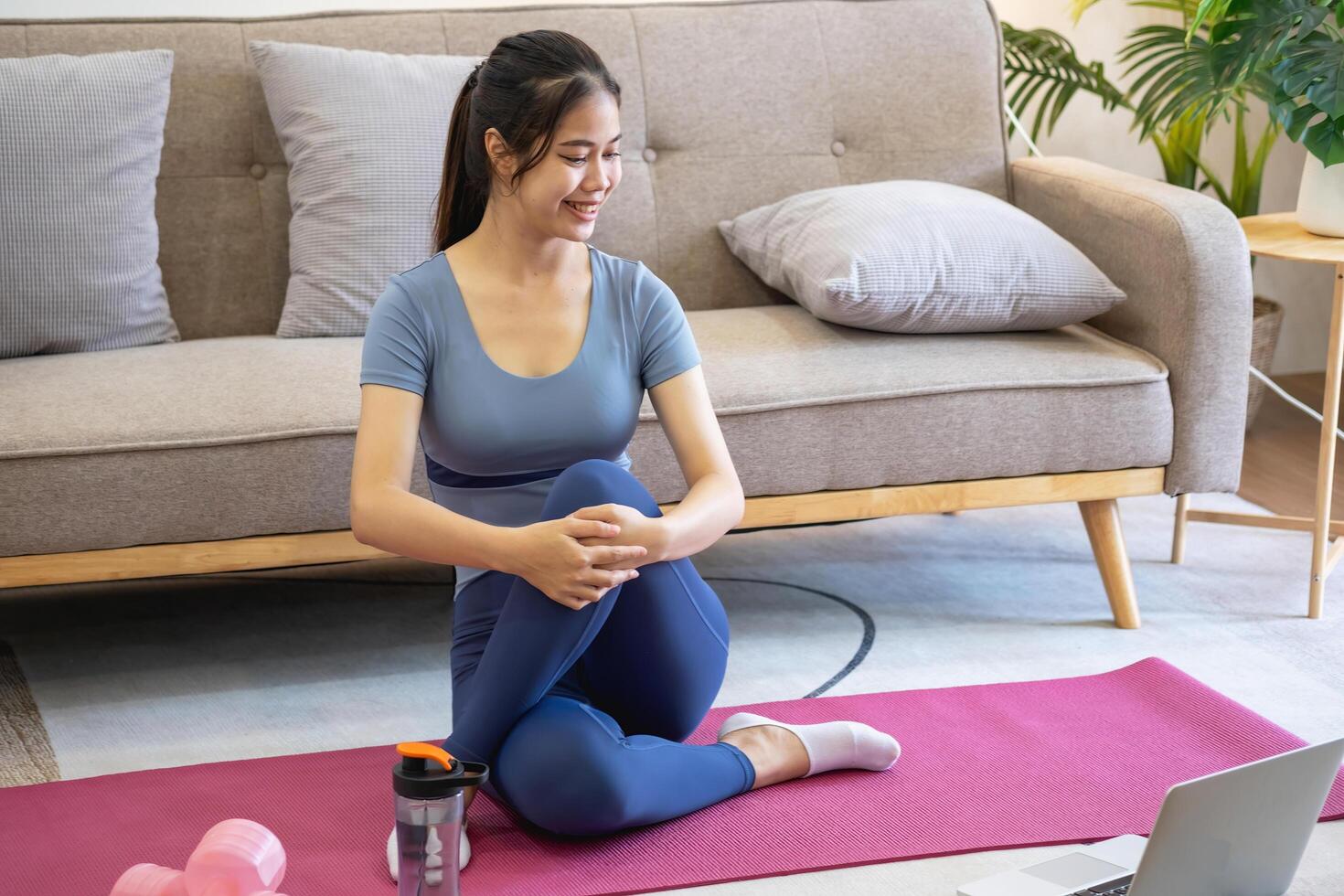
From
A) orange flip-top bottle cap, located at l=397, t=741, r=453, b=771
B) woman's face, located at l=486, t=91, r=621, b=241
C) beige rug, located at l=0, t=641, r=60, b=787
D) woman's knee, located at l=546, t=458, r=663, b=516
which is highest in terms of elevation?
woman's face, located at l=486, t=91, r=621, b=241

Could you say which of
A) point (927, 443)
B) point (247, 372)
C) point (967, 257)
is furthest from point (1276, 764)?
point (247, 372)

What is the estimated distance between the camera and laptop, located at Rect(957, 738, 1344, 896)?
1.21 meters

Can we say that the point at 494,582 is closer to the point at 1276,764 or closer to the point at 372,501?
the point at 372,501

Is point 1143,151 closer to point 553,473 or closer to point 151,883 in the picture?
point 553,473

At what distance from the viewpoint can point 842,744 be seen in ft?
5.70

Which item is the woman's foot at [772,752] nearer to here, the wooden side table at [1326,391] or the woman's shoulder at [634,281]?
the woman's shoulder at [634,281]

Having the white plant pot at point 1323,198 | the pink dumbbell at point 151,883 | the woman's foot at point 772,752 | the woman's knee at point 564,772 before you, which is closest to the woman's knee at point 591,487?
the woman's knee at point 564,772

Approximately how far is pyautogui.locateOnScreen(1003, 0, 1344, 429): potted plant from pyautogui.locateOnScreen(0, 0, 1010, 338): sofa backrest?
0.41 meters

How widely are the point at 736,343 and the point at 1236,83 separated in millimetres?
998

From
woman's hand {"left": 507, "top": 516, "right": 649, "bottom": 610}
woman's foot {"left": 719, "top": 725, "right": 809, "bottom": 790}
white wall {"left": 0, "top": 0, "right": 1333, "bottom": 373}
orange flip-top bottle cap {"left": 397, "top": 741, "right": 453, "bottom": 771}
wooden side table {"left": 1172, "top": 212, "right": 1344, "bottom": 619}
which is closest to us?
orange flip-top bottle cap {"left": 397, "top": 741, "right": 453, "bottom": 771}

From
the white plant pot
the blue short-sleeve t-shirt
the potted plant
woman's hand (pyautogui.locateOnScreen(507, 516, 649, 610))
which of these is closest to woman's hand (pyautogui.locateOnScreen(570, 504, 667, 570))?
woman's hand (pyautogui.locateOnScreen(507, 516, 649, 610))

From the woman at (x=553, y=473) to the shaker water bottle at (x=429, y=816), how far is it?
0.52 feet

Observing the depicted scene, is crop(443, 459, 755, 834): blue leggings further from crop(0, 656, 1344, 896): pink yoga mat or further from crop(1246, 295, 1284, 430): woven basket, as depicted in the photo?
crop(1246, 295, 1284, 430): woven basket

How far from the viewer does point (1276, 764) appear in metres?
1.27
